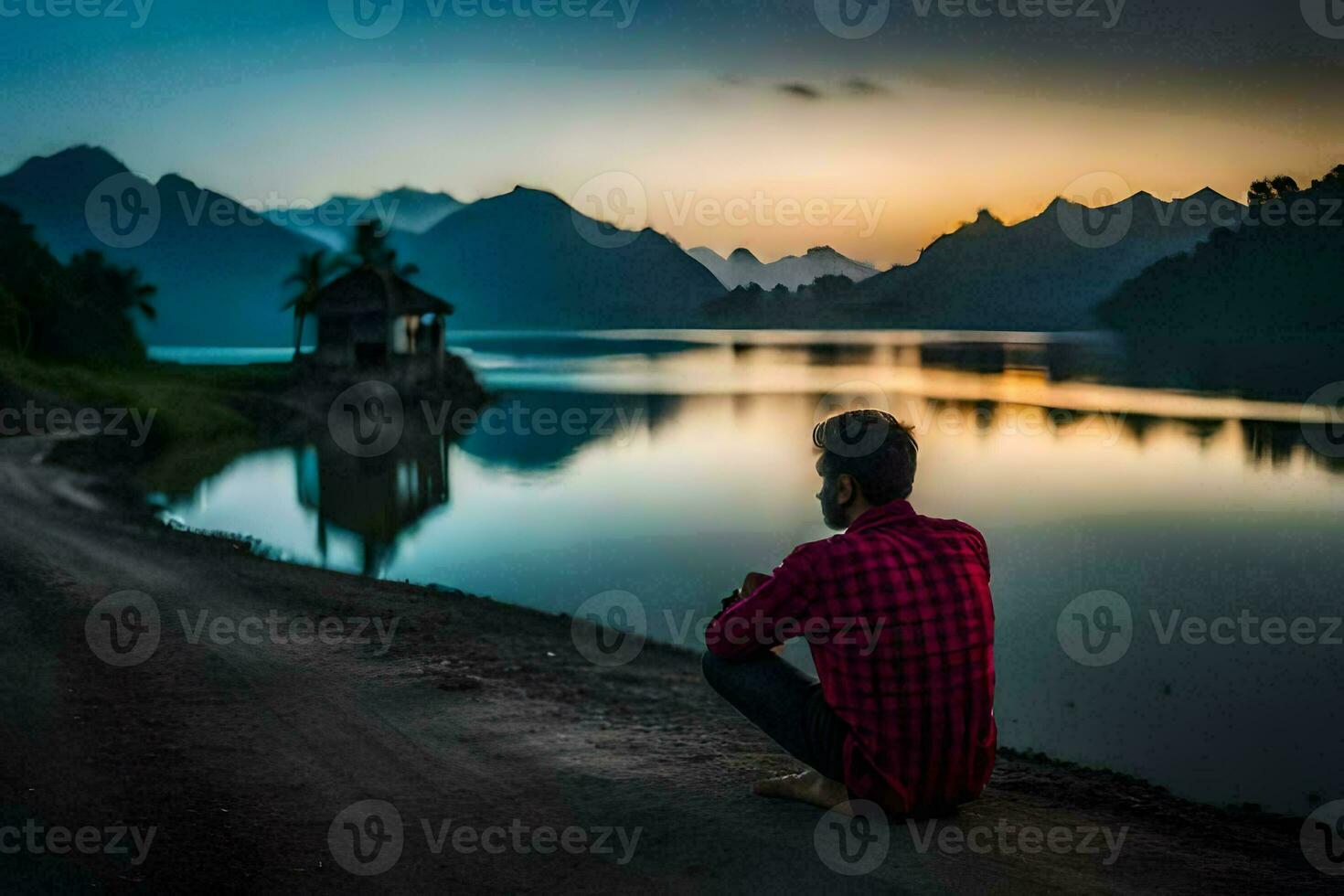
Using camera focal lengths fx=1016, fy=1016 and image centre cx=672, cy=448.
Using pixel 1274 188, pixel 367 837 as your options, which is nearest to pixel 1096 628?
pixel 367 837

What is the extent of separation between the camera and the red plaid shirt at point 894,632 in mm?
3021

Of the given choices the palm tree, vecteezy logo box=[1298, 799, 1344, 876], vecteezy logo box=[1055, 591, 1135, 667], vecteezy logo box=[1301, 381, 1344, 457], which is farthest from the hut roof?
vecteezy logo box=[1298, 799, 1344, 876]

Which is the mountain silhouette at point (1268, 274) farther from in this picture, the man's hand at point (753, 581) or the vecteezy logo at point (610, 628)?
the man's hand at point (753, 581)

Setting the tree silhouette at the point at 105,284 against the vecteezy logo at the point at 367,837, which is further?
the tree silhouette at the point at 105,284

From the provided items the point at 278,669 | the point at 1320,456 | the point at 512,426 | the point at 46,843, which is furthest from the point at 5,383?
the point at 1320,456

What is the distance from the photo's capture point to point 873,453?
312cm

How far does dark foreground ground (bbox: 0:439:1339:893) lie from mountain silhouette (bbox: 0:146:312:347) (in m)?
167

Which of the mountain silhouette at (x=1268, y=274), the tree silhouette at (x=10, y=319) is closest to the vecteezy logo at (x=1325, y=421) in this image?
the mountain silhouette at (x=1268, y=274)

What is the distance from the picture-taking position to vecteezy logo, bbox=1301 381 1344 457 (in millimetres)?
29605

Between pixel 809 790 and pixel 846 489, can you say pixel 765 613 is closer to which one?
pixel 846 489

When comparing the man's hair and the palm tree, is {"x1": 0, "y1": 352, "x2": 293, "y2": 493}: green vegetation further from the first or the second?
the man's hair

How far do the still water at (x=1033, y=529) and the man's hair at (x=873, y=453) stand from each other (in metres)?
5.56

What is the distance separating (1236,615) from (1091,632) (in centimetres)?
246

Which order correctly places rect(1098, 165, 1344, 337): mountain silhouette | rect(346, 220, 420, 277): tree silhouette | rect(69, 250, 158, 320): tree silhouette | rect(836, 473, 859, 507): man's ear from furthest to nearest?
1. rect(1098, 165, 1344, 337): mountain silhouette
2. rect(346, 220, 420, 277): tree silhouette
3. rect(69, 250, 158, 320): tree silhouette
4. rect(836, 473, 859, 507): man's ear
